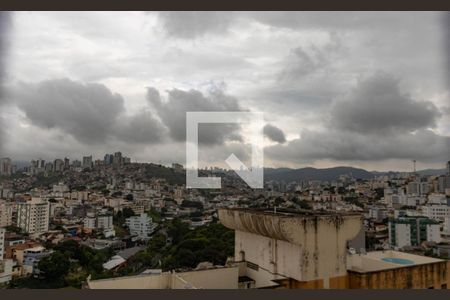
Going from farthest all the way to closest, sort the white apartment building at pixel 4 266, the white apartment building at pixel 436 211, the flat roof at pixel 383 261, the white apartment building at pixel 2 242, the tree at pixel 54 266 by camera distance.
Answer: the white apartment building at pixel 2 242, the white apartment building at pixel 436 211, the tree at pixel 54 266, the white apartment building at pixel 4 266, the flat roof at pixel 383 261

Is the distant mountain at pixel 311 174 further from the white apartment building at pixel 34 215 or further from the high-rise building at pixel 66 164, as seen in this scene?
the white apartment building at pixel 34 215

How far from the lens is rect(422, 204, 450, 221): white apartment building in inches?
364

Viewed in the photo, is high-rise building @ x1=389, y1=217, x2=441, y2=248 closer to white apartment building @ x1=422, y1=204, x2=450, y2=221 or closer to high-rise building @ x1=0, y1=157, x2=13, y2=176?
white apartment building @ x1=422, y1=204, x2=450, y2=221

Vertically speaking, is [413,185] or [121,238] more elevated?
[413,185]

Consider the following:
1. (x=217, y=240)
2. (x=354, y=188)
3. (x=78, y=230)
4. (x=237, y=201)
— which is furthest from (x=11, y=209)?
(x=354, y=188)

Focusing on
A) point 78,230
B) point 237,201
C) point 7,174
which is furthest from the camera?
point 78,230

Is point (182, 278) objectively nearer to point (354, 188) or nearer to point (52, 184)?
point (354, 188)

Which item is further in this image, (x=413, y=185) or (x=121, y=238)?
(x=121, y=238)

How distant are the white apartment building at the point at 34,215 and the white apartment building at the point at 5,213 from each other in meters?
0.22

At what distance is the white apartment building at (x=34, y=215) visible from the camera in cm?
1021

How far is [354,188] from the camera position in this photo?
8.62 m

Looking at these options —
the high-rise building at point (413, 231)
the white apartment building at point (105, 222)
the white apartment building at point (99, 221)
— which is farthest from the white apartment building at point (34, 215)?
the high-rise building at point (413, 231)

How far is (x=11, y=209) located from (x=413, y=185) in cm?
1066

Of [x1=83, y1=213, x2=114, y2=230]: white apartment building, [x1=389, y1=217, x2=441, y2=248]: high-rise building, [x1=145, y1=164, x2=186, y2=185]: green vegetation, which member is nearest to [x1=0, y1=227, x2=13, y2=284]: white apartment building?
[x1=83, y1=213, x2=114, y2=230]: white apartment building
